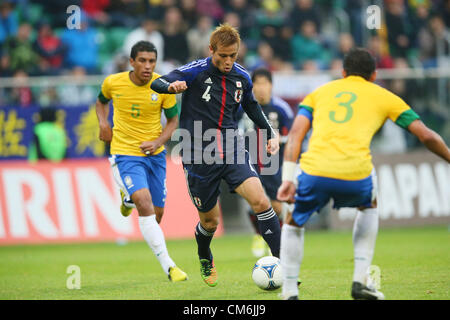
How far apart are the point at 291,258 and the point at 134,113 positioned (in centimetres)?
368

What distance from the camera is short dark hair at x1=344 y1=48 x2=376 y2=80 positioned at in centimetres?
659

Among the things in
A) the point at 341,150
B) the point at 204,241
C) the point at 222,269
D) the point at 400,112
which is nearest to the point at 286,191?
the point at 341,150

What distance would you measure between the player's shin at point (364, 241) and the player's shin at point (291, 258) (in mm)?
547

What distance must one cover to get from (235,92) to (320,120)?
2007mm

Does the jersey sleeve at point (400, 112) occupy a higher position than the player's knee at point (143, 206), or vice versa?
the jersey sleeve at point (400, 112)

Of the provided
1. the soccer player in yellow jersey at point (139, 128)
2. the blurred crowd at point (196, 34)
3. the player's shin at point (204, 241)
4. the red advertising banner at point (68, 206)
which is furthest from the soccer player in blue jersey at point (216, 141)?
the blurred crowd at point (196, 34)

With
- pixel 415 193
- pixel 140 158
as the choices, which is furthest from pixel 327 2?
pixel 140 158

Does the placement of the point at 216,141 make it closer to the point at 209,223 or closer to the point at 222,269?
the point at 209,223

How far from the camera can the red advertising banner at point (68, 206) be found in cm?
1466

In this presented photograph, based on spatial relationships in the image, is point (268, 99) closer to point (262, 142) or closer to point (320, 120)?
point (262, 142)

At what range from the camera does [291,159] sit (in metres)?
6.41

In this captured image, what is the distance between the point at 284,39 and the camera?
727 inches

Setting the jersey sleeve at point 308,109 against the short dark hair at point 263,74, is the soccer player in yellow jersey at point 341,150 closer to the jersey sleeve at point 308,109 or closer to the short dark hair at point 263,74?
the jersey sleeve at point 308,109

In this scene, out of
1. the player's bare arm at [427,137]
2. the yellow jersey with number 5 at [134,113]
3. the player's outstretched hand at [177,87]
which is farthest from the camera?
the yellow jersey with number 5 at [134,113]
